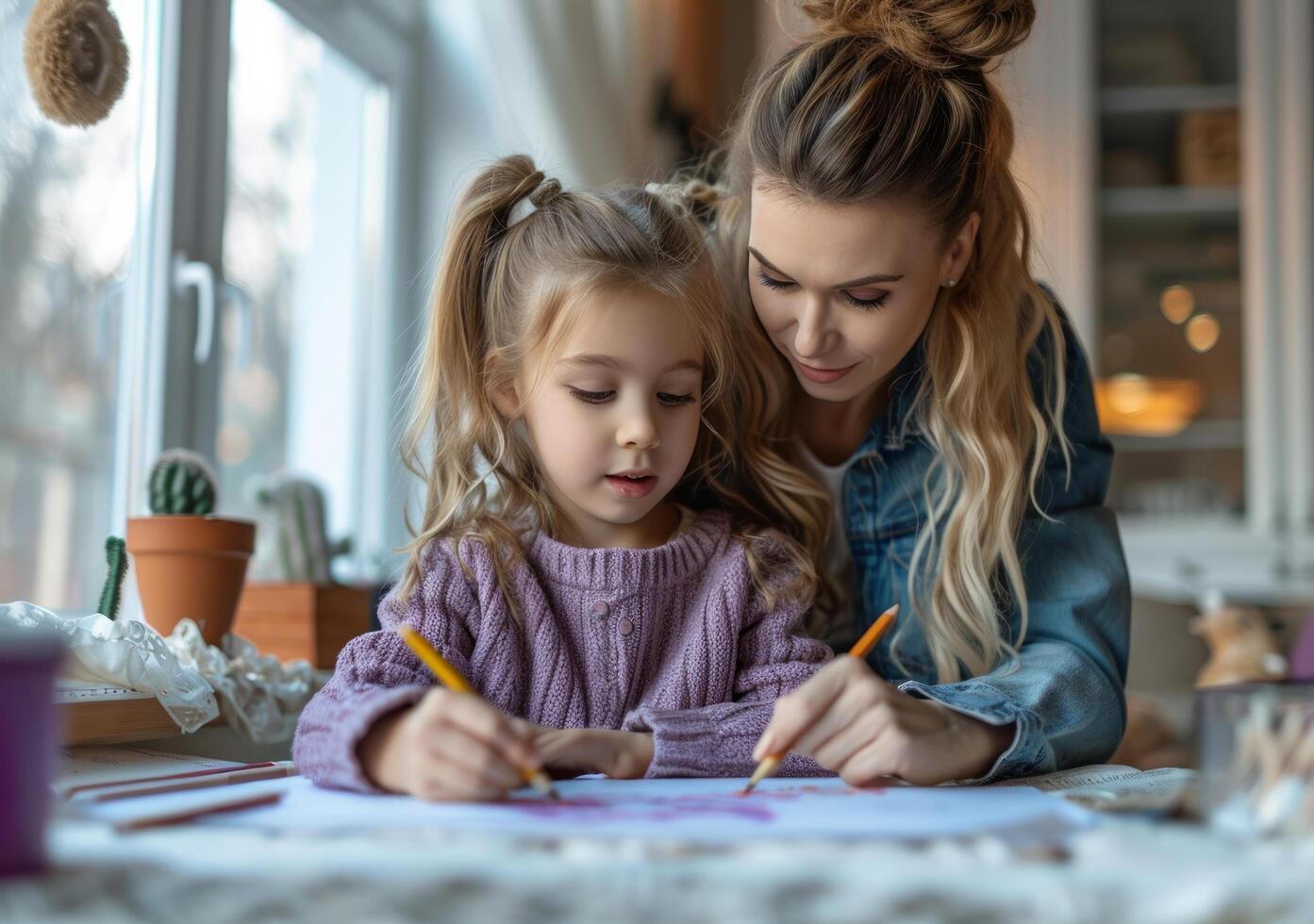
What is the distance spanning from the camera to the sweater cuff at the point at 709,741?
3.00 ft

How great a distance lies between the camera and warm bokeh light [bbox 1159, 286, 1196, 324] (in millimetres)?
3113

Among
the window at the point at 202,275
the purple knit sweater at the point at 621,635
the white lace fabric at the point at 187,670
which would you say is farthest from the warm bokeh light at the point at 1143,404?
the white lace fabric at the point at 187,670

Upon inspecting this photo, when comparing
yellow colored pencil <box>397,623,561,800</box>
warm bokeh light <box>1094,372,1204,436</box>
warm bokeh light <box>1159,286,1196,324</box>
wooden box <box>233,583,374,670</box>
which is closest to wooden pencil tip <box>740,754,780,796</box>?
yellow colored pencil <box>397,623,561,800</box>

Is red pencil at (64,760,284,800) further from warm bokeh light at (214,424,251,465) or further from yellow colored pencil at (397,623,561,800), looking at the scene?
warm bokeh light at (214,424,251,465)

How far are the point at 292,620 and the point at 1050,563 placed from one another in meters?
0.80

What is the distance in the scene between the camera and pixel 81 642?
38.6 inches

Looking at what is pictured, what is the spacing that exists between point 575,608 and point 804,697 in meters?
0.32

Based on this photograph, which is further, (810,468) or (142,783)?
(810,468)

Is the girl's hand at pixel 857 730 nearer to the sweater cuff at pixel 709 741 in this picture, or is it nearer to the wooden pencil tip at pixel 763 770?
the wooden pencil tip at pixel 763 770

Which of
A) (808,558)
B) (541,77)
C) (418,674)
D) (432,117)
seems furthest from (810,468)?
(432,117)

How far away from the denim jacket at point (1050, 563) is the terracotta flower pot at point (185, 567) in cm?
58

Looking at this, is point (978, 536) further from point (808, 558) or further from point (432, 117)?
point (432, 117)

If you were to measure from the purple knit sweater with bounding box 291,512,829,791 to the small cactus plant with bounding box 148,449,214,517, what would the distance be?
301mm

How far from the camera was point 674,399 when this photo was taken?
1071 mm
